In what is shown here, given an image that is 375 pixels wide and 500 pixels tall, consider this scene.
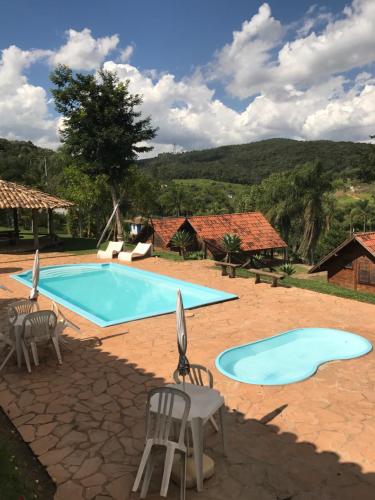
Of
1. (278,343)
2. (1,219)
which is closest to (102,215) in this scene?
(1,219)

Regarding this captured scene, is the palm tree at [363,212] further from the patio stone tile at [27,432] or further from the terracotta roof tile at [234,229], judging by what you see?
the patio stone tile at [27,432]

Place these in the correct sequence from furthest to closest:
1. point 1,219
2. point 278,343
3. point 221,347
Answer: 1. point 1,219
2. point 278,343
3. point 221,347

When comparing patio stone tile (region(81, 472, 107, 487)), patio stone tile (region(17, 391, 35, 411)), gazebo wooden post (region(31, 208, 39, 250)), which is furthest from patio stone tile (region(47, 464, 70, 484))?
gazebo wooden post (region(31, 208, 39, 250))

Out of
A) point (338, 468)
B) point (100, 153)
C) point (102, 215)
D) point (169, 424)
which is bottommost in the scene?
point (338, 468)

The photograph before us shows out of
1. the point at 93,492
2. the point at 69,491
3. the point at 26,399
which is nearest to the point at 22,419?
the point at 26,399

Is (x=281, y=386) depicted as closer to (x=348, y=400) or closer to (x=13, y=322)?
(x=348, y=400)

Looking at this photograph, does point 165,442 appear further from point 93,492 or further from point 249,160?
point 249,160

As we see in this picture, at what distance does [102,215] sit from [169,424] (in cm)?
3263

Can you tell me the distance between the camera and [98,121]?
23.6 metres

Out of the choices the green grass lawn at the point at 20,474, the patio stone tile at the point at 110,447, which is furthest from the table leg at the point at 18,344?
the patio stone tile at the point at 110,447

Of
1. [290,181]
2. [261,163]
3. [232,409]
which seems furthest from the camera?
[261,163]

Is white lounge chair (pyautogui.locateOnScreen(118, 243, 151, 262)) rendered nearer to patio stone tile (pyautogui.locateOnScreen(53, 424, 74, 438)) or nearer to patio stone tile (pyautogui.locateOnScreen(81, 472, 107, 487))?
patio stone tile (pyautogui.locateOnScreen(53, 424, 74, 438))

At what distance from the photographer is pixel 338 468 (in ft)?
15.0

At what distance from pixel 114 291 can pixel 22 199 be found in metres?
10.6
